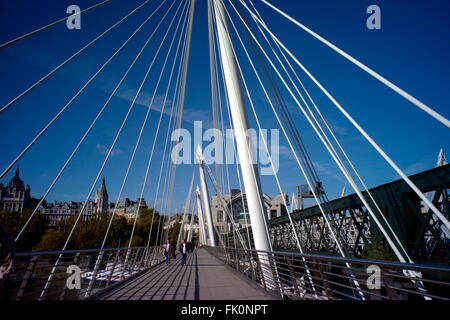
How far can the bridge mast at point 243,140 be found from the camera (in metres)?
8.36

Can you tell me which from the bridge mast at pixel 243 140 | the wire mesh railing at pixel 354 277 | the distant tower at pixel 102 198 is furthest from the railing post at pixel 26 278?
the distant tower at pixel 102 198

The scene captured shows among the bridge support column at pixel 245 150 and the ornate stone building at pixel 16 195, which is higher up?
the ornate stone building at pixel 16 195

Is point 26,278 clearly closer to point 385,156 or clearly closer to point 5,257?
point 5,257

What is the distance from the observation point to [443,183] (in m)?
9.89

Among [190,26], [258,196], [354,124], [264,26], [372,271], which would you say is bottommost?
[372,271]

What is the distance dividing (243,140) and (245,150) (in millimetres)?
320

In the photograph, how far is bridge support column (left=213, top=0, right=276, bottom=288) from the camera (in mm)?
8297

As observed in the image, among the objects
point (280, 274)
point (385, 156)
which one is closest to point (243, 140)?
point (280, 274)

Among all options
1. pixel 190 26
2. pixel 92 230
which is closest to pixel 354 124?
pixel 190 26

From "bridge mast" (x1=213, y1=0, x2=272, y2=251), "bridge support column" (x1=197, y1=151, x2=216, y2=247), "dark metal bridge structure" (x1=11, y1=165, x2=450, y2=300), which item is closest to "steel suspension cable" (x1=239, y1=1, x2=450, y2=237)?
"dark metal bridge structure" (x1=11, y1=165, x2=450, y2=300)

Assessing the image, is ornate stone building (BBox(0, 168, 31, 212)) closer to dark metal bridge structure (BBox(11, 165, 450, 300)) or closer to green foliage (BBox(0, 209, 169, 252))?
green foliage (BBox(0, 209, 169, 252))

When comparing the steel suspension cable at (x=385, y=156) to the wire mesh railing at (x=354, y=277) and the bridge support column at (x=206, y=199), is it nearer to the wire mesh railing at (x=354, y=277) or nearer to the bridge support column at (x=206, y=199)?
the wire mesh railing at (x=354, y=277)

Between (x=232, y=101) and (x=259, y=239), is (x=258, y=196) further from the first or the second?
(x=232, y=101)

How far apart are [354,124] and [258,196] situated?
379 centimetres
